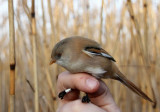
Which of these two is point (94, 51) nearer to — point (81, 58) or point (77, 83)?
point (81, 58)

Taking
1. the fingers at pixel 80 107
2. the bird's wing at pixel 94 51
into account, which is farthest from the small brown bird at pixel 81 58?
the fingers at pixel 80 107

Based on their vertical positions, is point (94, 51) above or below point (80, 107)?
above

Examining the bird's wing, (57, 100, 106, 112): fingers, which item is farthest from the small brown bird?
(57, 100, 106, 112): fingers

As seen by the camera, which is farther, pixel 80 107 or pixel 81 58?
pixel 81 58

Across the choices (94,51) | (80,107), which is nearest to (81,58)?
(94,51)

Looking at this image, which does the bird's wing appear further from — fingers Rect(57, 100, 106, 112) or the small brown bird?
fingers Rect(57, 100, 106, 112)

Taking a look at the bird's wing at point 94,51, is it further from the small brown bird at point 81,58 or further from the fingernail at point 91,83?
the fingernail at point 91,83
